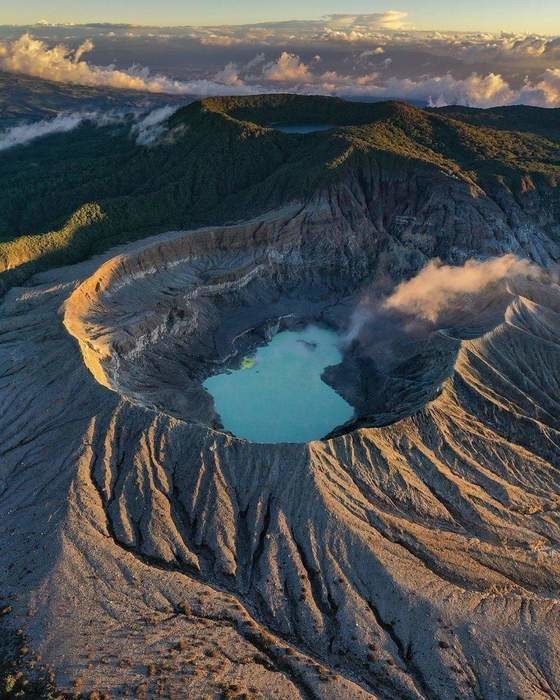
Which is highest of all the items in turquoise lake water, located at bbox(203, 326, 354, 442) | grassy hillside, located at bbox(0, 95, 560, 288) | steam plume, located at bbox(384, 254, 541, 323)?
grassy hillside, located at bbox(0, 95, 560, 288)

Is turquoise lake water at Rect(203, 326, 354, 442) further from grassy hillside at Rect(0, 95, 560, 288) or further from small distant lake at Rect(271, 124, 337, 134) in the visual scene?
small distant lake at Rect(271, 124, 337, 134)

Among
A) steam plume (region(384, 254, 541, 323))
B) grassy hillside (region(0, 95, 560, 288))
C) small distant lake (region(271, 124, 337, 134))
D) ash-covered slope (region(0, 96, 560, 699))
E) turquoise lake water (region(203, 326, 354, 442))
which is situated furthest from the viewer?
small distant lake (region(271, 124, 337, 134))

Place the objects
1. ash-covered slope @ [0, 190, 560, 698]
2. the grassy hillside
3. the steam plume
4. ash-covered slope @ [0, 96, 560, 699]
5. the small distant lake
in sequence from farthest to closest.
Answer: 1. the small distant lake
2. the grassy hillside
3. the steam plume
4. ash-covered slope @ [0, 96, 560, 699]
5. ash-covered slope @ [0, 190, 560, 698]

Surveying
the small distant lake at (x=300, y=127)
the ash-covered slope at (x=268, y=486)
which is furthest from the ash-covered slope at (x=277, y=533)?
the small distant lake at (x=300, y=127)

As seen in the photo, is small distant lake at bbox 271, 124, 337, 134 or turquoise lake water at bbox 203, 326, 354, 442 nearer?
turquoise lake water at bbox 203, 326, 354, 442

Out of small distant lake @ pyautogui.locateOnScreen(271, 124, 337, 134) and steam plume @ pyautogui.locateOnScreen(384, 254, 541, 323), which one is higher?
small distant lake @ pyautogui.locateOnScreen(271, 124, 337, 134)

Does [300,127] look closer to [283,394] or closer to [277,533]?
[283,394]

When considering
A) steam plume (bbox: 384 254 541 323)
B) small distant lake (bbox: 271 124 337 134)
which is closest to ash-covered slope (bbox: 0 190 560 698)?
steam plume (bbox: 384 254 541 323)

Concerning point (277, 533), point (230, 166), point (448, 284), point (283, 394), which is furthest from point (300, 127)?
point (277, 533)
